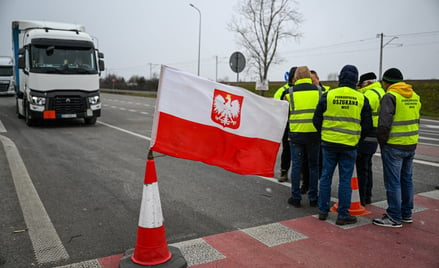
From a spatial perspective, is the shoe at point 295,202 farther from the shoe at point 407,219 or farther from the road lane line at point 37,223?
the road lane line at point 37,223

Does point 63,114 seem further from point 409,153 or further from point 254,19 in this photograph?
point 254,19

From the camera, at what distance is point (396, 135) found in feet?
15.9

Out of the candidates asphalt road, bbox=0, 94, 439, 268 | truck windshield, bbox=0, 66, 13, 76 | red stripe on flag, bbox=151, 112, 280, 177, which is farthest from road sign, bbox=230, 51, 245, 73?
truck windshield, bbox=0, 66, 13, 76

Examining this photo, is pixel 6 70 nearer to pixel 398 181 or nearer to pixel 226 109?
pixel 226 109

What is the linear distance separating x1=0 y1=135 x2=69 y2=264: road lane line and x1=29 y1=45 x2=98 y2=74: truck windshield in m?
6.60

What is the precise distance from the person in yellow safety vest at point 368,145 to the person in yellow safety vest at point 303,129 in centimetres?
65

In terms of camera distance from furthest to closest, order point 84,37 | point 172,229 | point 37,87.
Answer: point 84,37
point 37,87
point 172,229

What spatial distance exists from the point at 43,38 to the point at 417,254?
520 inches

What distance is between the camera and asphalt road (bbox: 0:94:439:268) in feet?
14.0

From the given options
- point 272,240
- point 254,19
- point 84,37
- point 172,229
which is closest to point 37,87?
point 84,37

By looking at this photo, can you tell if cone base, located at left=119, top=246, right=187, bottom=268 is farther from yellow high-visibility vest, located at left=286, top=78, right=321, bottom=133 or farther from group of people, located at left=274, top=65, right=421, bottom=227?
yellow high-visibility vest, located at left=286, top=78, right=321, bottom=133

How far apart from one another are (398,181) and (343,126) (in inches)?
40.2

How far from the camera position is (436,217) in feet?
17.0

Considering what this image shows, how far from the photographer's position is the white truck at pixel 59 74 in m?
13.2
